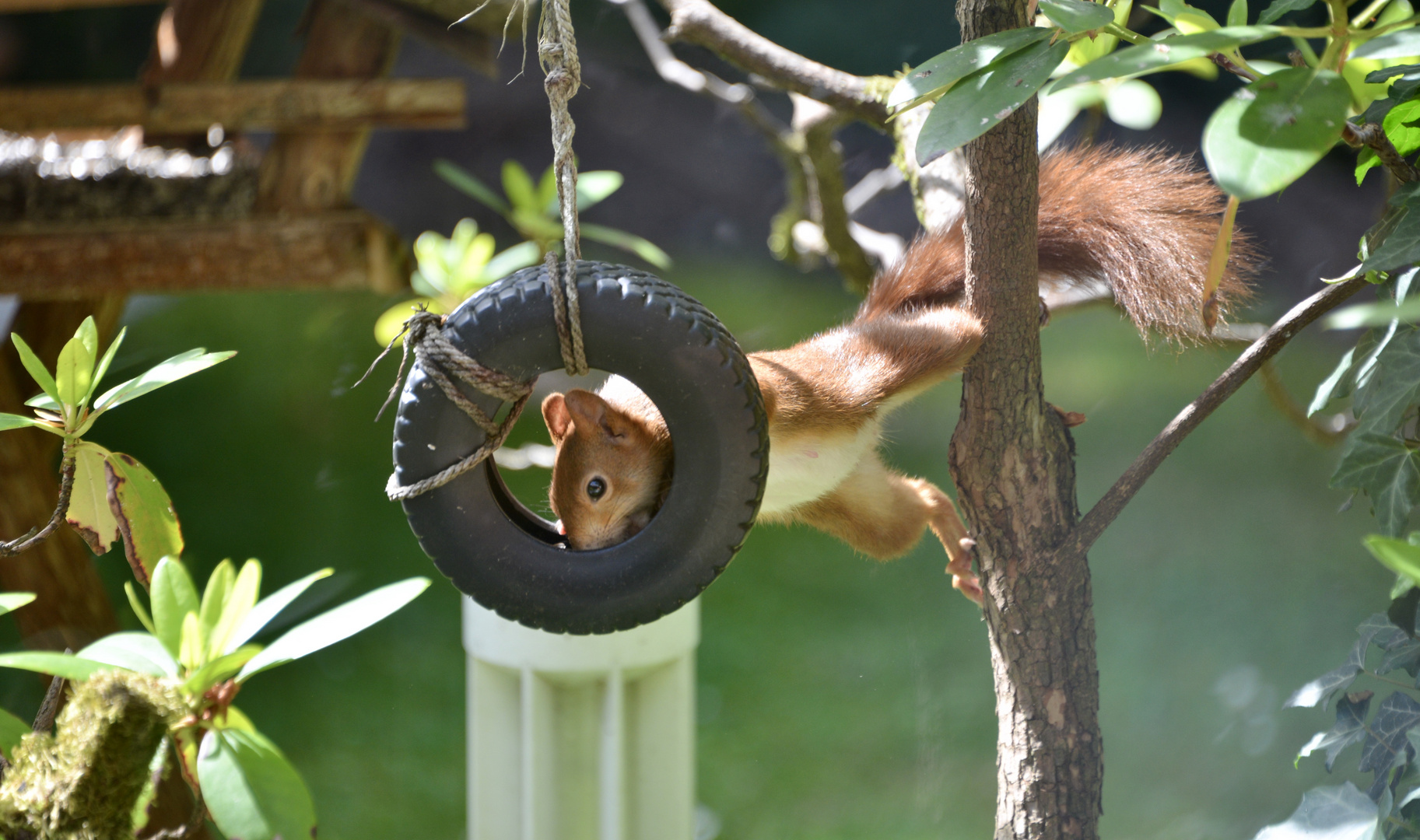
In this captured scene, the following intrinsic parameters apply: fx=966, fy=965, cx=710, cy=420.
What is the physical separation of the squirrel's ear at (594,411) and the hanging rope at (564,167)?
20 centimetres

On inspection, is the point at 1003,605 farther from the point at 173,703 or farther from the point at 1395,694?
the point at 173,703

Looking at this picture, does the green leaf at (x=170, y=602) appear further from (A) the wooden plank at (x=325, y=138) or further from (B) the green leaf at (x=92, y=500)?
(A) the wooden plank at (x=325, y=138)

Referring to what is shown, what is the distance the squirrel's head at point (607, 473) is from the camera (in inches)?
35.3

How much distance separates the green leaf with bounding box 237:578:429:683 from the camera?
720 millimetres

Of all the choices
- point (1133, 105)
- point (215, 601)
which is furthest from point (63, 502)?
point (1133, 105)

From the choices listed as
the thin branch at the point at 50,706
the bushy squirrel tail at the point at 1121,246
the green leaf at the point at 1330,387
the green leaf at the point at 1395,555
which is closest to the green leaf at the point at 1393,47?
the green leaf at the point at 1395,555

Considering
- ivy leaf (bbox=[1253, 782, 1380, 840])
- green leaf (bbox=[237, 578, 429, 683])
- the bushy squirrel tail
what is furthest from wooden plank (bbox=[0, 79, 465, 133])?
ivy leaf (bbox=[1253, 782, 1380, 840])

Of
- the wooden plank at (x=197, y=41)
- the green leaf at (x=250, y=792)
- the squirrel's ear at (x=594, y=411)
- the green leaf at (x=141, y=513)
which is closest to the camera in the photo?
the green leaf at (x=250, y=792)

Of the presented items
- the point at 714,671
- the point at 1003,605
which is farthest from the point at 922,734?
the point at 1003,605

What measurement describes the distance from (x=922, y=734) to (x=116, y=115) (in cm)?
200

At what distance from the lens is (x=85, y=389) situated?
738mm

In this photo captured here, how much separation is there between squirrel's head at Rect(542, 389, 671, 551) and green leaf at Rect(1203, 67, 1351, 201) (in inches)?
22.4

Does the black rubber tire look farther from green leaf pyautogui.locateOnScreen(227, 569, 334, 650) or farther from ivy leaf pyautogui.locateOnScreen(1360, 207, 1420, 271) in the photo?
ivy leaf pyautogui.locateOnScreen(1360, 207, 1420, 271)

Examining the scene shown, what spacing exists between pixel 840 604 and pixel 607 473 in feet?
5.43
